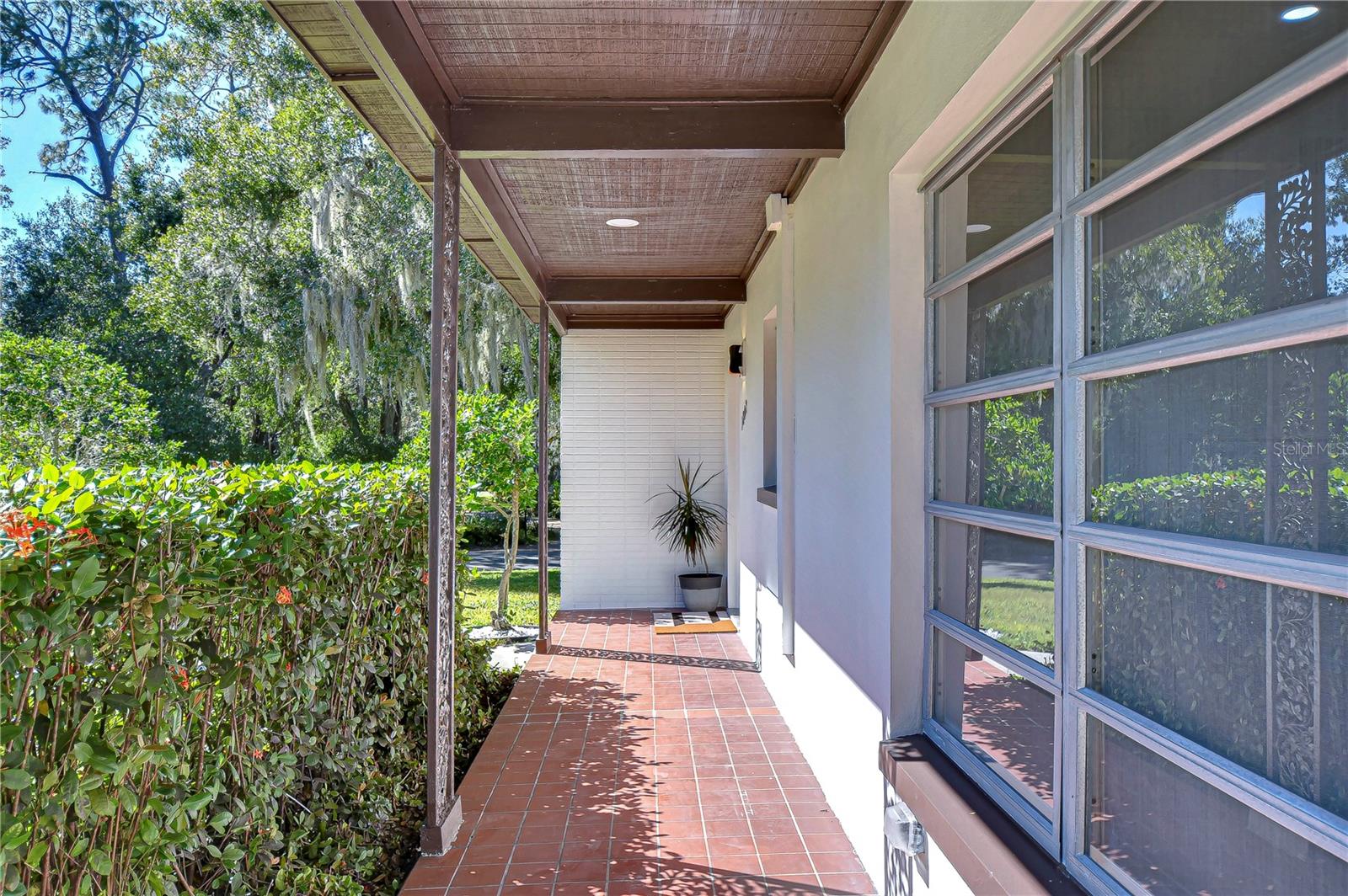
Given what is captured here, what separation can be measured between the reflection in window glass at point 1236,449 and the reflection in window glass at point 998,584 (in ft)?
0.90

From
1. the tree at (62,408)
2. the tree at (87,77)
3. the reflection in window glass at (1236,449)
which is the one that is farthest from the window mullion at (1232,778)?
the tree at (87,77)

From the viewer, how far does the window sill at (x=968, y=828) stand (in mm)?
1556

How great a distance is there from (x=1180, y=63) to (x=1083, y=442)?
622mm

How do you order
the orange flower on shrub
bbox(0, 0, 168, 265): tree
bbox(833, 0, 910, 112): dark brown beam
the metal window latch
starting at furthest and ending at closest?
bbox(0, 0, 168, 265): tree < bbox(833, 0, 910, 112): dark brown beam < the metal window latch < the orange flower on shrub

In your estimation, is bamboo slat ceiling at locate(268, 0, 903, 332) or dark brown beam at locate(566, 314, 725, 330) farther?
dark brown beam at locate(566, 314, 725, 330)

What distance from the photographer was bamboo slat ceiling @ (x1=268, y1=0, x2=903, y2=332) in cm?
236

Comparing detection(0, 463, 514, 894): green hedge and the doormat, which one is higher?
detection(0, 463, 514, 894): green hedge

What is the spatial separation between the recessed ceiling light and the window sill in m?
1.39

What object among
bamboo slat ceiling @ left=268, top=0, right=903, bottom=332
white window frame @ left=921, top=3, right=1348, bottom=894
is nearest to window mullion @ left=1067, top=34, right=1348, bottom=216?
white window frame @ left=921, top=3, right=1348, bottom=894

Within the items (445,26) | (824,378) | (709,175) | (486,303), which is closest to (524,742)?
(824,378)

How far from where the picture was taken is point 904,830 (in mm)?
2242

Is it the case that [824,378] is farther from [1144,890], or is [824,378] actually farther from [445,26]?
[1144,890]

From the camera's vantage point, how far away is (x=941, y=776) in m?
2.04

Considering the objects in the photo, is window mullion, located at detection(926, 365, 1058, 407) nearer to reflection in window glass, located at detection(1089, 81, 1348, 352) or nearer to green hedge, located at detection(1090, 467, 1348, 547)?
reflection in window glass, located at detection(1089, 81, 1348, 352)
